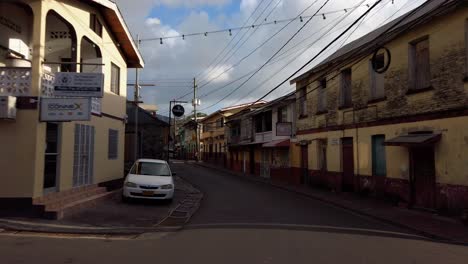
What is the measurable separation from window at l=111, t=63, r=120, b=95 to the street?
8.38 m

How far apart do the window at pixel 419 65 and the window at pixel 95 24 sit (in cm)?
1167

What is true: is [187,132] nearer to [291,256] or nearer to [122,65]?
[122,65]

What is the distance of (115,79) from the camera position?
20469 millimetres

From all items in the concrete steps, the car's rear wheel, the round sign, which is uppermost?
the round sign

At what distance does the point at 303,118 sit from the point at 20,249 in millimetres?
21026

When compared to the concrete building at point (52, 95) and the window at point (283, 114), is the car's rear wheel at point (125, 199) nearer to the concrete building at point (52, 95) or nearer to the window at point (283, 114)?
the concrete building at point (52, 95)

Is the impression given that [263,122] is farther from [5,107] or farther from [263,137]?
[5,107]

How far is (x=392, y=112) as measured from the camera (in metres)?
17.9

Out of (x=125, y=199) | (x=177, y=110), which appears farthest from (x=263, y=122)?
(x=125, y=199)

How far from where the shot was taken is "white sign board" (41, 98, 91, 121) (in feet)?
41.0

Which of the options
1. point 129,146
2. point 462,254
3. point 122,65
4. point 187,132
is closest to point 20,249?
point 462,254

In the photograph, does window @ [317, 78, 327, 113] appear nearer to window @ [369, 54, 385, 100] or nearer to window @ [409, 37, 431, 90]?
window @ [369, 54, 385, 100]

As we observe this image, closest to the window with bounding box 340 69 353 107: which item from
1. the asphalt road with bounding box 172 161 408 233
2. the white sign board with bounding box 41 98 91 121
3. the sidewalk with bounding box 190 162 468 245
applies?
the sidewalk with bounding box 190 162 468 245

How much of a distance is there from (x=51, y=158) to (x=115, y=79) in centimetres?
730
